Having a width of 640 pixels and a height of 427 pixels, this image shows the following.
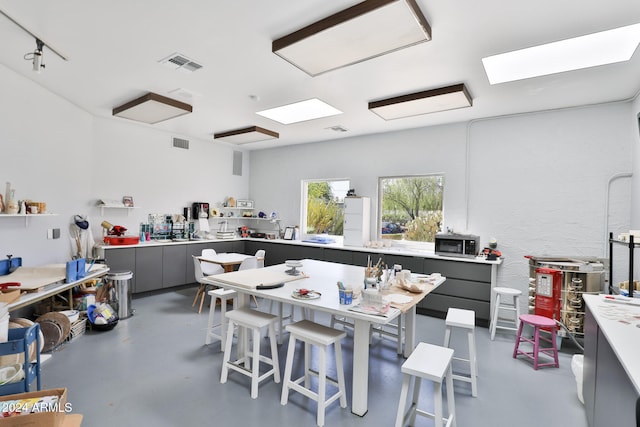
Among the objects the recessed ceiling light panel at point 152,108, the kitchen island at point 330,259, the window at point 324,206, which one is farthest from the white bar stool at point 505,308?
the recessed ceiling light panel at point 152,108

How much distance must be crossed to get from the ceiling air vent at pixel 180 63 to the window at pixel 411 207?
371 centimetres

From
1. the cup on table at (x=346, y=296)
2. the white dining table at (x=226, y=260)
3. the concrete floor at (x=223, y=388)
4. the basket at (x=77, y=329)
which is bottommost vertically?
the concrete floor at (x=223, y=388)

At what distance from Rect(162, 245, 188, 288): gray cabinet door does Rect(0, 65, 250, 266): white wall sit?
76 centimetres

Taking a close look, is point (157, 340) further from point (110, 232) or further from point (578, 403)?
point (578, 403)

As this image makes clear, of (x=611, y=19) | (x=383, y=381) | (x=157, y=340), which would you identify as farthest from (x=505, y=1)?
(x=157, y=340)

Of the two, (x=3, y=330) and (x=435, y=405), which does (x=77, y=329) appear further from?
(x=435, y=405)

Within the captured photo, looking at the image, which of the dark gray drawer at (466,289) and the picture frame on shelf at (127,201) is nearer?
the dark gray drawer at (466,289)

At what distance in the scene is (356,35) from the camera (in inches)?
94.6

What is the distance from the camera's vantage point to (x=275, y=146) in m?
7.25

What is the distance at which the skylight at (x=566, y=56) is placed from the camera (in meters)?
2.61

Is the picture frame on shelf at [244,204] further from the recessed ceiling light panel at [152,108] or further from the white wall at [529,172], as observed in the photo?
the white wall at [529,172]

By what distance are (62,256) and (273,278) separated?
11.3 ft

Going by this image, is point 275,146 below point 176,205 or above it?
above

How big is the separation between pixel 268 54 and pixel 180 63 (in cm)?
94
